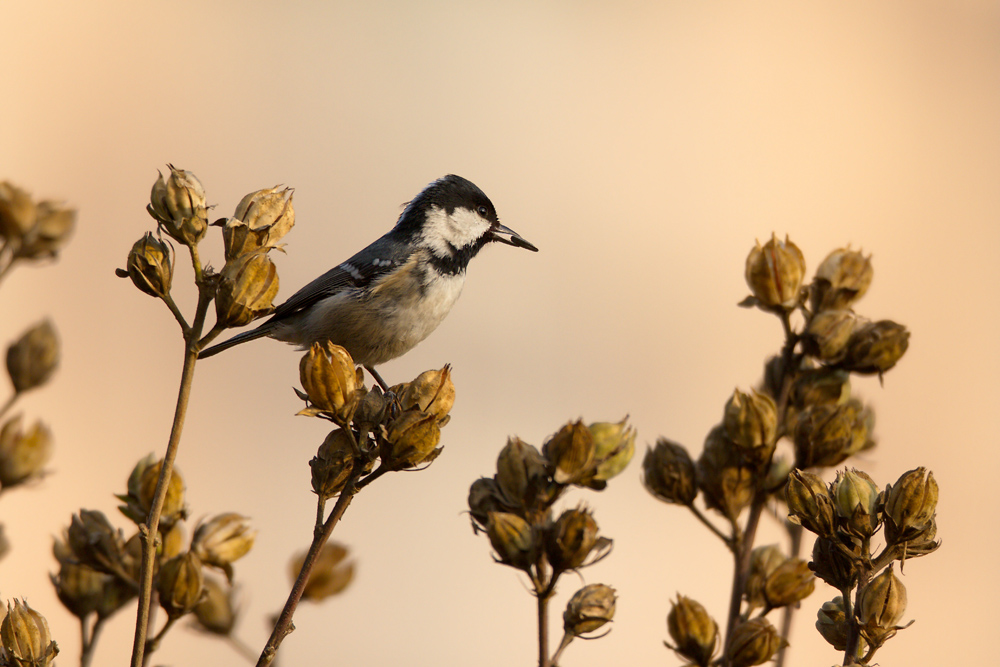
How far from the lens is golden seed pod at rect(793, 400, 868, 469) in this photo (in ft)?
4.60

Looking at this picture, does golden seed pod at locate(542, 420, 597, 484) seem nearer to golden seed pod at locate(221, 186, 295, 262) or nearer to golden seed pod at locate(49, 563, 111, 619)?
golden seed pod at locate(221, 186, 295, 262)

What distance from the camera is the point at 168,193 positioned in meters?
1.08

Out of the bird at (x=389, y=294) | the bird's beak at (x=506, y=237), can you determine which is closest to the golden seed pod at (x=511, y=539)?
the bird at (x=389, y=294)

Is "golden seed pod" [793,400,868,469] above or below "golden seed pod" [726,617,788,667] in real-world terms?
above

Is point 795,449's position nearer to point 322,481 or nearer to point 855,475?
point 855,475

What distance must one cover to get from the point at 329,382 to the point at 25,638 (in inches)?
16.9

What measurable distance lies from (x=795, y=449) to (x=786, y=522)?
25cm

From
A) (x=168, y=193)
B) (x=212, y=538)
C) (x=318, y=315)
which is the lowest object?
(x=212, y=538)

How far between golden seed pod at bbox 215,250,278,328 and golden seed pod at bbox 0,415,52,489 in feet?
1.59

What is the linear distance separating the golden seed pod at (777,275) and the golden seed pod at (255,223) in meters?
0.80

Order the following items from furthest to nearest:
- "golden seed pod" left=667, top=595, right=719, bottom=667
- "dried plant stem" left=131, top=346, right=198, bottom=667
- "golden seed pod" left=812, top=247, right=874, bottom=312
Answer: "golden seed pod" left=812, top=247, right=874, bottom=312
"golden seed pod" left=667, top=595, right=719, bottom=667
"dried plant stem" left=131, top=346, right=198, bottom=667

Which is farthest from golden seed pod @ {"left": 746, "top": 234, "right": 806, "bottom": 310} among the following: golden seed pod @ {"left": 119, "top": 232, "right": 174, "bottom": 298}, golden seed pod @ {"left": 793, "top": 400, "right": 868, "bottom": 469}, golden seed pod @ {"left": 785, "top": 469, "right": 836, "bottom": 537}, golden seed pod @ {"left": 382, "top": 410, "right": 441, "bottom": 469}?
golden seed pod @ {"left": 119, "top": 232, "right": 174, "bottom": 298}

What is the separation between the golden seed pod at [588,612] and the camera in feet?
4.05

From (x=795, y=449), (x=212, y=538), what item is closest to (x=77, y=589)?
(x=212, y=538)
